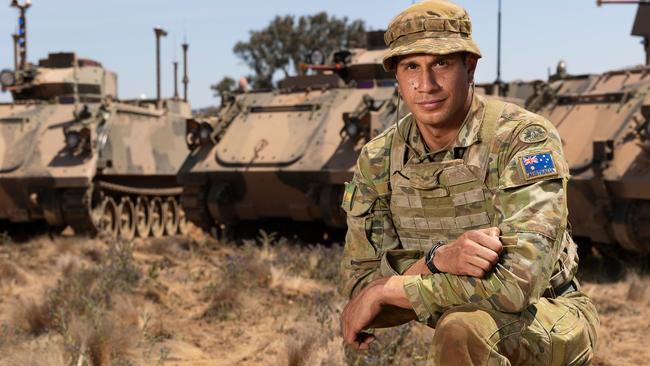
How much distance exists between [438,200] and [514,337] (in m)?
0.55

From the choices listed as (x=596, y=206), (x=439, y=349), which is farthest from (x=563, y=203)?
(x=596, y=206)

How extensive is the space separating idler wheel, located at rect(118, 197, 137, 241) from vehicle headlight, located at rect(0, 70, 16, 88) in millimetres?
3726

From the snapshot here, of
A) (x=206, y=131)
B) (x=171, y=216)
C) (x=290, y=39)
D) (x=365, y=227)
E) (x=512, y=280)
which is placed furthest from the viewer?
(x=290, y=39)

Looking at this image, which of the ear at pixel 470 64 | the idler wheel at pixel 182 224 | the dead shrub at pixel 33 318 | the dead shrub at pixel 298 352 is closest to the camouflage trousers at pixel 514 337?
the ear at pixel 470 64

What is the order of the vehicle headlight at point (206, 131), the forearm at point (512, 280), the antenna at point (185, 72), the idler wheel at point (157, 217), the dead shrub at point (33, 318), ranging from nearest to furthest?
1. the forearm at point (512, 280)
2. the dead shrub at point (33, 318)
3. the vehicle headlight at point (206, 131)
4. the idler wheel at point (157, 217)
5. the antenna at point (185, 72)

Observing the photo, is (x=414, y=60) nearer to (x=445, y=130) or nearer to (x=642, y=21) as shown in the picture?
(x=445, y=130)

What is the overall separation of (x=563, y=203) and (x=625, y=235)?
771 centimetres

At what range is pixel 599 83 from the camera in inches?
471

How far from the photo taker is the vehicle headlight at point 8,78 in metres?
17.4

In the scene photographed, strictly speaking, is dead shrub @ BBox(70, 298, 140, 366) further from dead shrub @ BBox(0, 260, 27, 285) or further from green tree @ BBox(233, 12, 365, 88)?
green tree @ BBox(233, 12, 365, 88)

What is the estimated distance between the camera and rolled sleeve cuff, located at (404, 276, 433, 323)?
2.72 metres

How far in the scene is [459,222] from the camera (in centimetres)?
299

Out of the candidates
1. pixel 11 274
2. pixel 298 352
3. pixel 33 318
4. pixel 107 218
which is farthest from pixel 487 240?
pixel 107 218

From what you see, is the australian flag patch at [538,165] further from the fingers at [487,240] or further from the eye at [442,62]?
the eye at [442,62]
